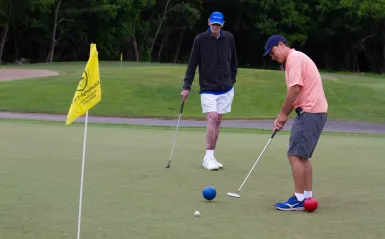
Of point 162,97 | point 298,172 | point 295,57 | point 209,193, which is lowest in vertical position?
point 162,97

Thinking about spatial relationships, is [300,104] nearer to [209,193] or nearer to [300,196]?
[300,196]

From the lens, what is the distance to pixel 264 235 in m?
5.61

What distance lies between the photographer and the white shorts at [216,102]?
9.99m

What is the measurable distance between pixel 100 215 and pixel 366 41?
58.8 m

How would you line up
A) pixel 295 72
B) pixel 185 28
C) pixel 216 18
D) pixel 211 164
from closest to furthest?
pixel 295 72 → pixel 211 164 → pixel 216 18 → pixel 185 28

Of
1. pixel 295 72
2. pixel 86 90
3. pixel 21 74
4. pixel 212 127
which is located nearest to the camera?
pixel 86 90

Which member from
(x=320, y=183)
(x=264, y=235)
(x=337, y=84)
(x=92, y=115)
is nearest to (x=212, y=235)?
(x=264, y=235)

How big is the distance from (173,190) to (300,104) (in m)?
1.78

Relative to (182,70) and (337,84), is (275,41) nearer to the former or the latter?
(337,84)

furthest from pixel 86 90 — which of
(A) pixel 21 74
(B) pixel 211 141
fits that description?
(A) pixel 21 74

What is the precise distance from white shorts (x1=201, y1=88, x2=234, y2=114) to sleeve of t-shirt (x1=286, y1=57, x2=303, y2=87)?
3.14 meters

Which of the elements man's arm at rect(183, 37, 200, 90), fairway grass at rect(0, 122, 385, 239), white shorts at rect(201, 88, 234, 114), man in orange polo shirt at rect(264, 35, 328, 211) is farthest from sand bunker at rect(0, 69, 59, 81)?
man in orange polo shirt at rect(264, 35, 328, 211)

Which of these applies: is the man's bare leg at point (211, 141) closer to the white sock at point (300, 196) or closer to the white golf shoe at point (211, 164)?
the white golf shoe at point (211, 164)

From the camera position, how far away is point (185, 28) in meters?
64.7
